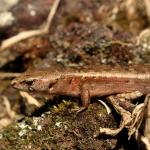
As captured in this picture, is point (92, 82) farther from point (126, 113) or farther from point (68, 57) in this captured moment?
point (68, 57)

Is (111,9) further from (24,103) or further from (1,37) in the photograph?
(24,103)

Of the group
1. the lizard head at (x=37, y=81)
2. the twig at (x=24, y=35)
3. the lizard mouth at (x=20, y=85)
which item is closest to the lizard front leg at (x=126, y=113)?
the lizard head at (x=37, y=81)

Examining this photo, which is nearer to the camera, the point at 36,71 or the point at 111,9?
the point at 36,71

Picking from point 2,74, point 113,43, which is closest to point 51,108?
point 113,43

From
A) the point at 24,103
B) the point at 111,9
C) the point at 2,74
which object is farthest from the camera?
the point at 111,9

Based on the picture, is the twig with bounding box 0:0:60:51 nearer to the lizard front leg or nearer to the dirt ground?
the dirt ground

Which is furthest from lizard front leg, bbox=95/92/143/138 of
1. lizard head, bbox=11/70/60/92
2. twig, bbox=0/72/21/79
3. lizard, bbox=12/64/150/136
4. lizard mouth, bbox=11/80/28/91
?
twig, bbox=0/72/21/79

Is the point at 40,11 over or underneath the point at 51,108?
over

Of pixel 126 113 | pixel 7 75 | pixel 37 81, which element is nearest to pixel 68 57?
pixel 7 75
